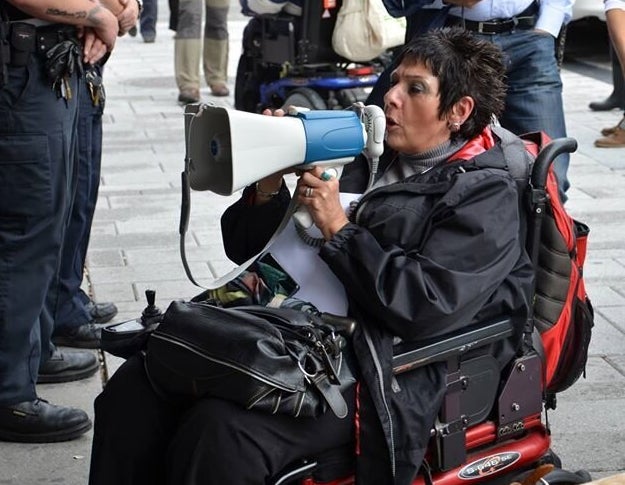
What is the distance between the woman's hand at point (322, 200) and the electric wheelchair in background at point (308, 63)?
497cm

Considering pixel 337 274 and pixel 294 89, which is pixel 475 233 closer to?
pixel 337 274

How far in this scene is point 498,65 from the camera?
3074 millimetres

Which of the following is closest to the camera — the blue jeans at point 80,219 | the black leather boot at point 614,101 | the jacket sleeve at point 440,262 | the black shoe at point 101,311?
the jacket sleeve at point 440,262

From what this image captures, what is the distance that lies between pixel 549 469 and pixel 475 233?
65cm

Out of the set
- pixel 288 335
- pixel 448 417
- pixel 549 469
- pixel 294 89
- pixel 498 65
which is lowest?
pixel 294 89

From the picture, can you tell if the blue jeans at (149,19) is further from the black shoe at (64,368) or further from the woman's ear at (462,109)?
the woman's ear at (462,109)

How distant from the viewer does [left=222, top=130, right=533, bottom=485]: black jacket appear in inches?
107

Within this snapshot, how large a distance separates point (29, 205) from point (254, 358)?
135 cm

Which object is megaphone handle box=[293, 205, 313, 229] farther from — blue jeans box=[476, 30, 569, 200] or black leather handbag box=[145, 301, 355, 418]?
blue jeans box=[476, 30, 569, 200]

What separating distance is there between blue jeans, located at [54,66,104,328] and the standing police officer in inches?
17.8

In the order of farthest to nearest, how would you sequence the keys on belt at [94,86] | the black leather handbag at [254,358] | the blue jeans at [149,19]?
the blue jeans at [149,19] → the keys on belt at [94,86] → the black leather handbag at [254,358]

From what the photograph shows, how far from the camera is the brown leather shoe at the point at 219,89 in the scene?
10.3 metres

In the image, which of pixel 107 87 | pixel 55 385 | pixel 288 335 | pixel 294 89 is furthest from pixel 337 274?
pixel 107 87

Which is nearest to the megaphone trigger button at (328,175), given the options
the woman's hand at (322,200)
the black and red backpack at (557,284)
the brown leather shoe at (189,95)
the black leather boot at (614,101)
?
the woman's hand at (322,200)
